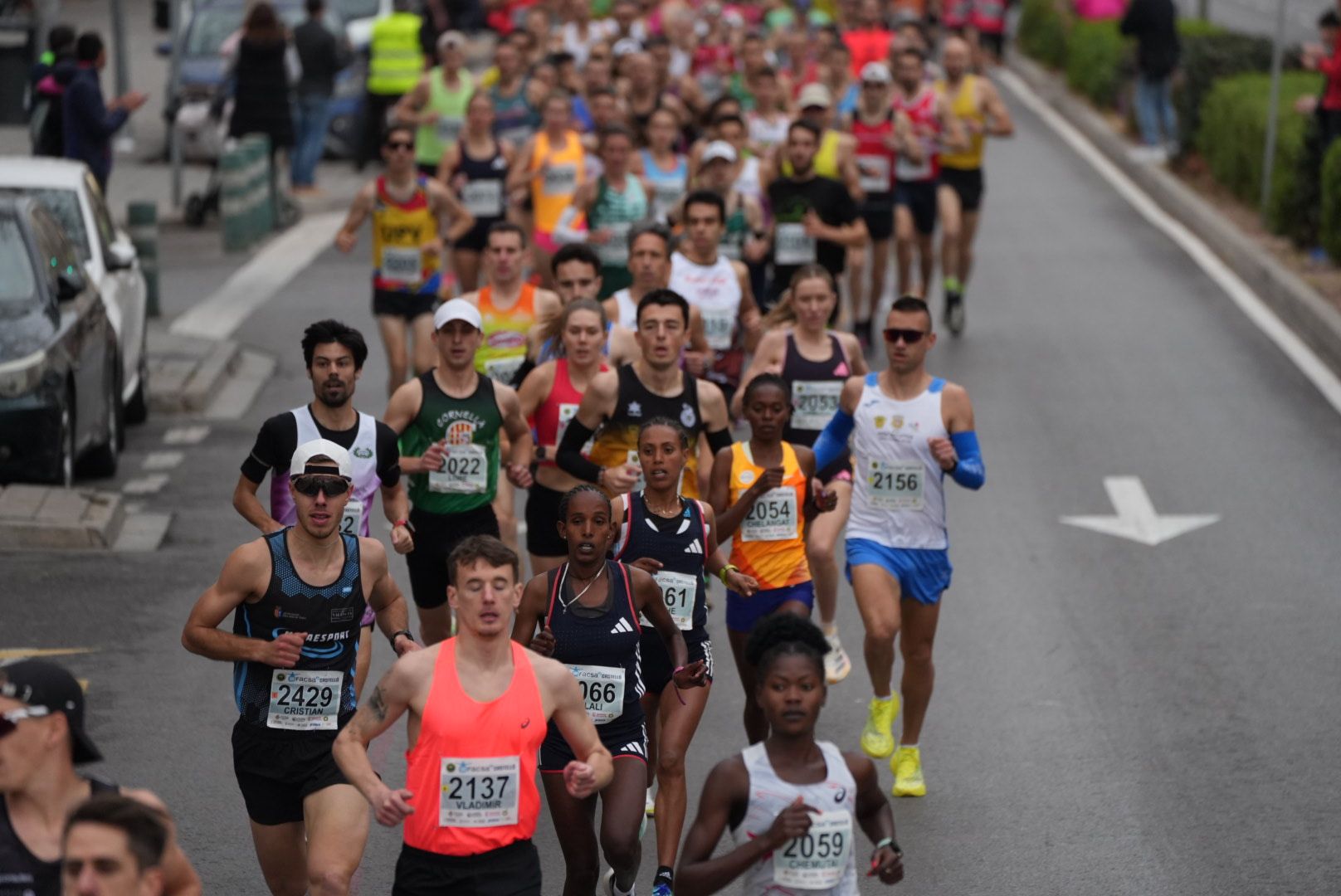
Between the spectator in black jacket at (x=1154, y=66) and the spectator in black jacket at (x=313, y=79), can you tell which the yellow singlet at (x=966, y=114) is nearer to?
the spectator in black jacket at (x=1154, y=66)

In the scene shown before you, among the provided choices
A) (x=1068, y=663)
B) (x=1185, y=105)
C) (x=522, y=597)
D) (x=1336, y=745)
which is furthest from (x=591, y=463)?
(x=1185, y=105)

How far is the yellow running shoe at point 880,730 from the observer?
30.7 ft

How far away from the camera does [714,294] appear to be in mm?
12414

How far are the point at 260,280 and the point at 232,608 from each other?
14779 millimetres

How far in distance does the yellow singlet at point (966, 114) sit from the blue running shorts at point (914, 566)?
9210 mm

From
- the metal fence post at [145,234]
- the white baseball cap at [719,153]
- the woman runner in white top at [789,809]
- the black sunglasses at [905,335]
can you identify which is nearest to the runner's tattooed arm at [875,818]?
the woman runner in white top at [789,809]

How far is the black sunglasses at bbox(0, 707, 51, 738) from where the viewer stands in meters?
5.38

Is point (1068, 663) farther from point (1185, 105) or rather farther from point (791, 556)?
point (1185, 105)

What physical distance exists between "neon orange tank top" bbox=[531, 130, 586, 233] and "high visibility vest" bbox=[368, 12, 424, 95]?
10963 mm

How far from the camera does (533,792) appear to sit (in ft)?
20.7

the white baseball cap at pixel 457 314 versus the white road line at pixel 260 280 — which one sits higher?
the white baseball cap at pixel 457 314

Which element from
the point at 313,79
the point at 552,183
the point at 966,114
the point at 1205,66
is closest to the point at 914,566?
the point at 552,183

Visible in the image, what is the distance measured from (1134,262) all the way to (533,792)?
16.2m

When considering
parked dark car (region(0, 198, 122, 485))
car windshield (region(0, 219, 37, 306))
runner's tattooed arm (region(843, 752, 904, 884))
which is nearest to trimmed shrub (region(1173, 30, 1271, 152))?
parked dark car (region(0, 198, 122, 485))
